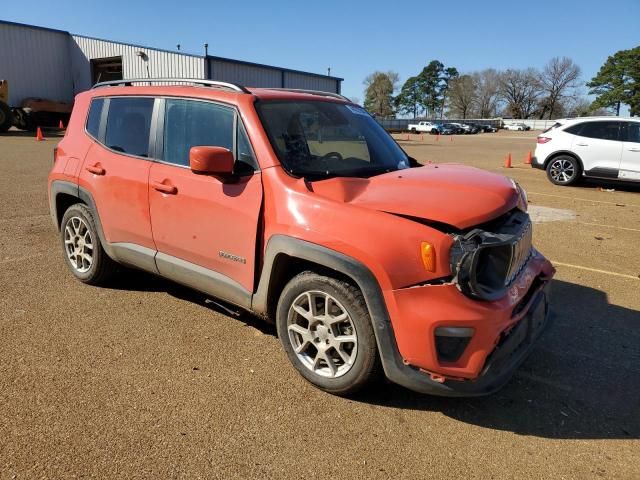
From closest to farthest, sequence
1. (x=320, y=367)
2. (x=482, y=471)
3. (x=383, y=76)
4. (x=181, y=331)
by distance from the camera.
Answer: (x=482, y=471), (x=320, y=367), (x=181, y=331), (x=383, y=76)

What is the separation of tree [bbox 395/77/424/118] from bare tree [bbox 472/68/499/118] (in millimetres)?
14547

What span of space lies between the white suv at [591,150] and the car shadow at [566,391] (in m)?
8.48

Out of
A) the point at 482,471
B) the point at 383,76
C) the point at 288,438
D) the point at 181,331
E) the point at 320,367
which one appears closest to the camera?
the point at 482,471

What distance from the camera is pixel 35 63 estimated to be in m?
33.5

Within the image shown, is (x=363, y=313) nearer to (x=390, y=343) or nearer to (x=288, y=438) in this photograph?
(x=390, y=343)

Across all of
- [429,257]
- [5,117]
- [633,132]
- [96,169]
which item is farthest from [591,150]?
[5,117]

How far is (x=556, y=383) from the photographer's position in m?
3.39

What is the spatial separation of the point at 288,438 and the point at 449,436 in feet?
2.91

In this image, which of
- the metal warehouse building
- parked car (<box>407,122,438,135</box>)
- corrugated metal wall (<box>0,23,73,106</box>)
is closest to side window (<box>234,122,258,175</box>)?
the metal warehouse building

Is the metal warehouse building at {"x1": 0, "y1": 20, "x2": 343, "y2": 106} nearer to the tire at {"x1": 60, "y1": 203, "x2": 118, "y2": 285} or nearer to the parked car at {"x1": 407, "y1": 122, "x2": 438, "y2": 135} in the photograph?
the tire at {"x1": 60, "y1": 203, "x2": 118, "y2": 285}

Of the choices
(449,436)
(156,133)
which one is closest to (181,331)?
(156,133)

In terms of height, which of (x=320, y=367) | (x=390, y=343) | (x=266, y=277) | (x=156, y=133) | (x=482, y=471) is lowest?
(x=482, y=471)

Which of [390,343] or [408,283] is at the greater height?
[408,283]

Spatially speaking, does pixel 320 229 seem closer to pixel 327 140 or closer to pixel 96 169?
pixel 327 140
